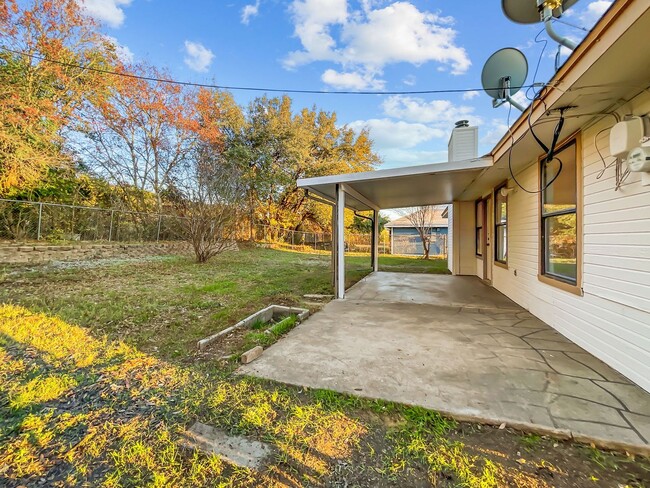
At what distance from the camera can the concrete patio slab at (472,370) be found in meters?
1.83

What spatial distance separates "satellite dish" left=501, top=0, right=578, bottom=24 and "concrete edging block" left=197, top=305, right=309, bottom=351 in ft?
14.2

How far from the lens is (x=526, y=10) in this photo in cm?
302

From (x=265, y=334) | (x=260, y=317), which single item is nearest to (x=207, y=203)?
(x=260, y=317)

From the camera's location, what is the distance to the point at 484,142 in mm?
7820

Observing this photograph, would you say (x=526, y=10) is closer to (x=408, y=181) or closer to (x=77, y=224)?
(x=408, y=181)

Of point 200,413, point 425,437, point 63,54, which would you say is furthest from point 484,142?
point 63,54

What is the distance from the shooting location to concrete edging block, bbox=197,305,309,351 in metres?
3.09

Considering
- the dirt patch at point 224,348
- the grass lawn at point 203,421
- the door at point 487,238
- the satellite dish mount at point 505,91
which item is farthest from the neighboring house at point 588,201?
the dirt patch at point 224,348

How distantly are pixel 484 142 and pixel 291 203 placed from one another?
41.8 ft

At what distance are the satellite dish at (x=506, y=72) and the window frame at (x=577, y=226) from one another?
894 millimetres

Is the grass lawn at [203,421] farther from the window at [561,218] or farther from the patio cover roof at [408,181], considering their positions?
the patio cover roof at [408,181]

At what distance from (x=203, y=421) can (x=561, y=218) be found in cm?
441

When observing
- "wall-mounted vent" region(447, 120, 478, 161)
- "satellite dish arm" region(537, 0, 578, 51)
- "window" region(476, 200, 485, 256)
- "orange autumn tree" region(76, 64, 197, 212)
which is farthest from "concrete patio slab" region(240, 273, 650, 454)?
"orange autumn tree" region(76, 64, 197, 212)

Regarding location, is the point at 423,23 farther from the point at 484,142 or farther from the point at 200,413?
the point at 200,413
